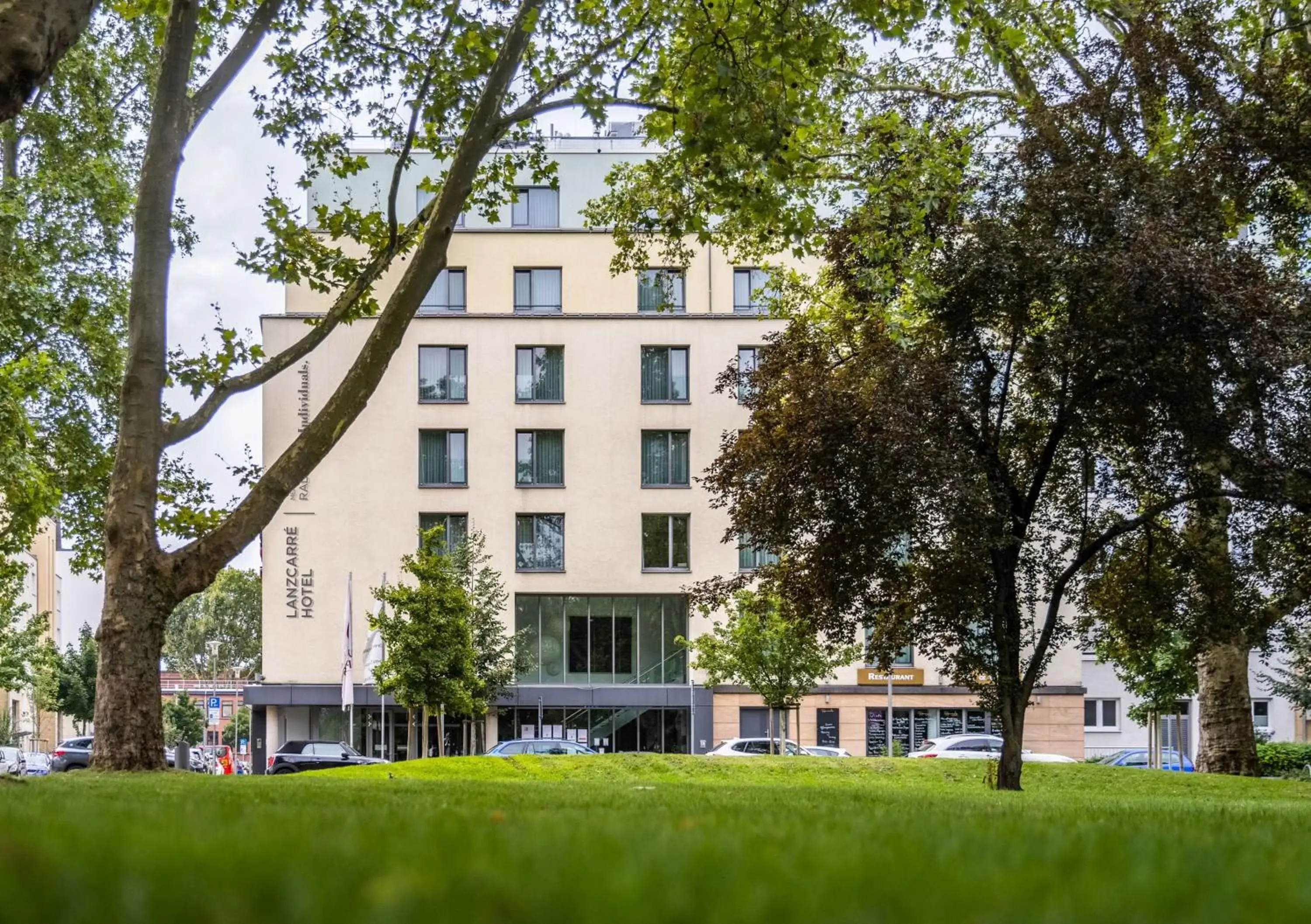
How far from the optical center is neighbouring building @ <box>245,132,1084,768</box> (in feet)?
167

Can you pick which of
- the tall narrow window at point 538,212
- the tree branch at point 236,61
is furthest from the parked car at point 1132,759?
the tree branch at point 236,61

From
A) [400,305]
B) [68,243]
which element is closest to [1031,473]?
[400,305]

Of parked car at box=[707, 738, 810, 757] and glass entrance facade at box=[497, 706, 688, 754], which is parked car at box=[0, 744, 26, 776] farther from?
parked car at box=[707, 738, 810, 757]

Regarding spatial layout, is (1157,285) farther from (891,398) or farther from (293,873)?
(293,873)

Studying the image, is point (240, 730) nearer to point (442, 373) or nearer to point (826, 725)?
point (442, 373)

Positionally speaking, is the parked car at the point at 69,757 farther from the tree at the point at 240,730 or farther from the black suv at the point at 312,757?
the tree at the point at 240,730

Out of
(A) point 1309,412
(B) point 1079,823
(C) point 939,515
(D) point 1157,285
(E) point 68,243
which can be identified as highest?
(E) point 68,243

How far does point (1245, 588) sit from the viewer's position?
17.8 m

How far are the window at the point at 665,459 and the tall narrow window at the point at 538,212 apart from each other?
373 inches

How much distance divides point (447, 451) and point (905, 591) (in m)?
36.2

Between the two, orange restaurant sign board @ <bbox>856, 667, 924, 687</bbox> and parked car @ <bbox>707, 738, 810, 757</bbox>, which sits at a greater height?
orange restaurant sign board @ <bbox>856, 667, 924, 687</bbox>

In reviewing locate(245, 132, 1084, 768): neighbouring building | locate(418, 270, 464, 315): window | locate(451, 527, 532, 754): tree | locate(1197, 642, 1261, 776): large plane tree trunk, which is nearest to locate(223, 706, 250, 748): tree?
locate(245, 132, 1084, 768): neighbouring building

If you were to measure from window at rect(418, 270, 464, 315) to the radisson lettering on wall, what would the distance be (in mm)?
10188

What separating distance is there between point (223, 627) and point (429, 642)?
72.8 m
